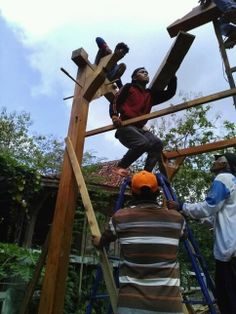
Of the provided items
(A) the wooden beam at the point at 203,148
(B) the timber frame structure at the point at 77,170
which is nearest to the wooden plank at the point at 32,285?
(B) the timber frame structure at the point at 77,170

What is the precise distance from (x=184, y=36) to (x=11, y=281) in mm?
3732

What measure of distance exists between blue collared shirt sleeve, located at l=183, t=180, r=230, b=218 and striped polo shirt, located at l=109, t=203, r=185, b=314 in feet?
1.65

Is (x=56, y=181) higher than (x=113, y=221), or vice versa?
(x=56, y=181)

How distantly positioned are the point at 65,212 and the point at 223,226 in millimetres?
1464

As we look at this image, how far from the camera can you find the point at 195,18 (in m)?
4.37

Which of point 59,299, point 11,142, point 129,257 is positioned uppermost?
point 11,142

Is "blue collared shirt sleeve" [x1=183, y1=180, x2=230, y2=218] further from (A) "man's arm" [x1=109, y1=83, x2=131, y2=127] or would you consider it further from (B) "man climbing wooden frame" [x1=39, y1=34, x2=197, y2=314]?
(A) "man's arm" [x1=109, y1=83, x2=131, y2=127]

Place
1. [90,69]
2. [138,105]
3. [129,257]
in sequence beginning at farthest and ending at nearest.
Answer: [138,105] < [90,69] < [129,257]

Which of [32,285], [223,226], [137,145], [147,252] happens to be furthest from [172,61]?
[32,285]

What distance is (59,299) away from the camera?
3248mm

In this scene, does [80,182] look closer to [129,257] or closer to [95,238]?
[95,238]

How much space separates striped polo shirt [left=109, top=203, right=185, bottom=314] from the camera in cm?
222

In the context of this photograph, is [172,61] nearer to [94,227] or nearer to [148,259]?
[94,227]

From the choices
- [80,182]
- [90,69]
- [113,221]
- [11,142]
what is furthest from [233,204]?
[11,142]
